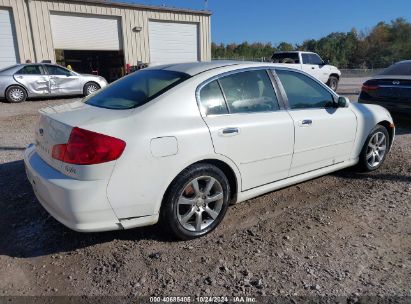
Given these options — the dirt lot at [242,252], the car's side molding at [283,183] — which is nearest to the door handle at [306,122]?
the car's side molding at [283,183]

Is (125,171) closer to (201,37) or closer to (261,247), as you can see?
(261,247)

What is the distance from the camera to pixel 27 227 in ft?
11.3

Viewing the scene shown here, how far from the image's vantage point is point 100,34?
1928cm

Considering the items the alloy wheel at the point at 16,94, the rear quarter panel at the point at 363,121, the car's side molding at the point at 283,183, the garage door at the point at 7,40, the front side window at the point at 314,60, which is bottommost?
the car's side molding at the point at 283,183

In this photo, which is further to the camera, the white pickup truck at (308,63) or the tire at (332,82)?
the tire at (332,82)

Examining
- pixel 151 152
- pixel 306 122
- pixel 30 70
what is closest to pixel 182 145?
pixel 151 152

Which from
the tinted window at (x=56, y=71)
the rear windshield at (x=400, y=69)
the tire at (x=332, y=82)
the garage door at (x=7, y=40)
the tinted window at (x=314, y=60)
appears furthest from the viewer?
the tire at (x=332, y=82)

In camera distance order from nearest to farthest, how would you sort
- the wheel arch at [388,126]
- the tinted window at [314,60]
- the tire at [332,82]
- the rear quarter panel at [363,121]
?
the rear quarter panel at [363,121] → the wheel arch at [388,126] → the tinted window at [314,60] → the tire at [332,82]

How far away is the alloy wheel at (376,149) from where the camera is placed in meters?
4.82

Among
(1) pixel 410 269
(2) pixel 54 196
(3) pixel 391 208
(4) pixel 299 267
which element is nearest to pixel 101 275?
(2) pixel 54 196

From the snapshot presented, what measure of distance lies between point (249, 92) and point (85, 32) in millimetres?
17613

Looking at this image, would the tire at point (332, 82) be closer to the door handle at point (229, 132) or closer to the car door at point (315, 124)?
the car door at point (315, 124)

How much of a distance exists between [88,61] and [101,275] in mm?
23100

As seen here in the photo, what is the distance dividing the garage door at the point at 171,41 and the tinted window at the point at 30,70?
8859 millimetres
